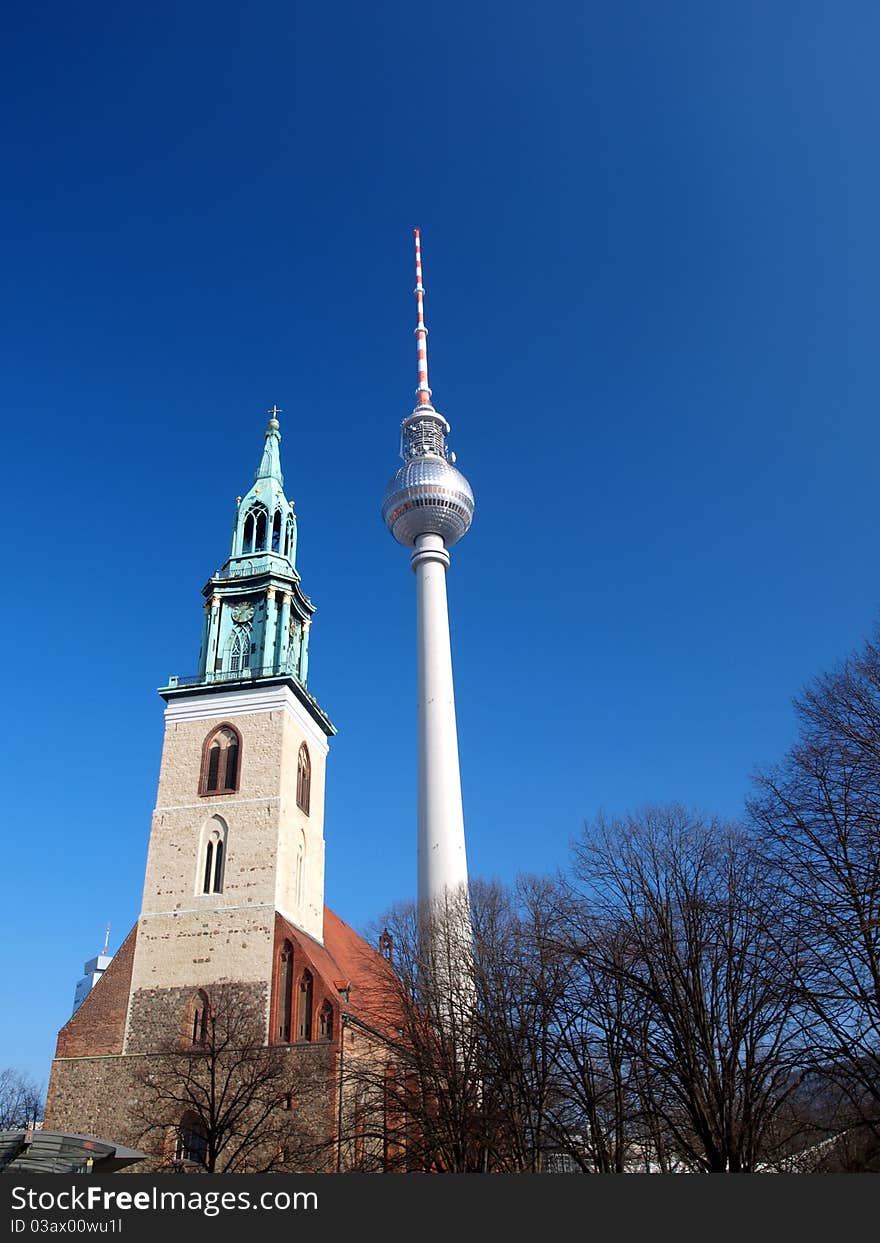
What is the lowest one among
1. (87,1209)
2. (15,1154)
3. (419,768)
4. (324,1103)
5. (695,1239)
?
(695,1239)

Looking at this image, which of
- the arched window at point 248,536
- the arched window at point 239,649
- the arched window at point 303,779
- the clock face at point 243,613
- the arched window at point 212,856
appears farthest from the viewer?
the arched window at point 248,536

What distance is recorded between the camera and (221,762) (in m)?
44.6

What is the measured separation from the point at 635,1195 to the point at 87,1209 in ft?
27.5

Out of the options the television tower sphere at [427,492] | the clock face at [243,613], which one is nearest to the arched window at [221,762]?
the clock face at [243,613]

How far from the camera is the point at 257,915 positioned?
40125 mm

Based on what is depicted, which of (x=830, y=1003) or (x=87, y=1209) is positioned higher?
(x=830, y=1003)

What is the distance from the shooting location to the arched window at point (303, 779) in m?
46.1

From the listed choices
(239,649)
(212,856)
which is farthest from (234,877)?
Result: (239,649)

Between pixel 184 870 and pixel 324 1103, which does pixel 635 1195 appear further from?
pixel 184 870

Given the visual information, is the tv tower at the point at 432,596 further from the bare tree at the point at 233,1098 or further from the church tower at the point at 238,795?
the bare tree at the point at 233,1098

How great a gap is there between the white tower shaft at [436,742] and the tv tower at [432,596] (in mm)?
54

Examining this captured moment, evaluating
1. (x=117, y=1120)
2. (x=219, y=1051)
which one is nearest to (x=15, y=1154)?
(x=219, y=1051)

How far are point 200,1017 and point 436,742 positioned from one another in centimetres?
2301

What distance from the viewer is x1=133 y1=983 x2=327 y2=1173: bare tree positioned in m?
33.2
